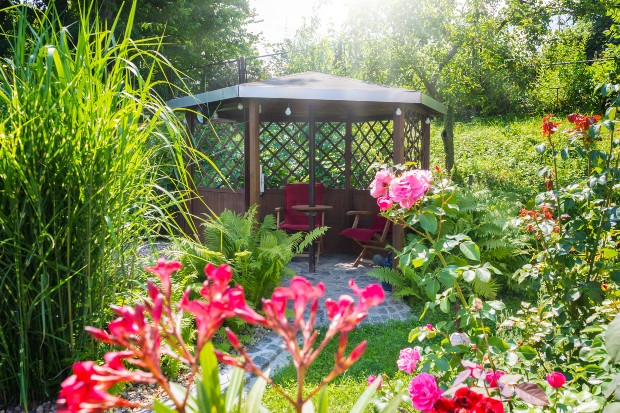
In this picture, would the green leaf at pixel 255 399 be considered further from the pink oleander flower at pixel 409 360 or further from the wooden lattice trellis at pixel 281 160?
the wooden lattice trellis at pixel 281 160

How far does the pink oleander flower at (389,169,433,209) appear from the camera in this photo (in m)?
1.65

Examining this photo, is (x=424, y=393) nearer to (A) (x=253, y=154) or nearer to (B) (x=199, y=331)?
(B) (x=199, y=331)

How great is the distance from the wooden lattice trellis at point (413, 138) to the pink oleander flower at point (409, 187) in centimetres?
509

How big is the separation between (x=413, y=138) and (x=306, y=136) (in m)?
1.71

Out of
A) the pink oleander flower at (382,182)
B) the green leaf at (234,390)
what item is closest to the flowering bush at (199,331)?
the green leaf at (234,390)

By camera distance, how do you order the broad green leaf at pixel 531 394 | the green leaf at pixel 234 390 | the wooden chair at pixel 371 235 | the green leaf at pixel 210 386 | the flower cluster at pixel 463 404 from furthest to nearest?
the wooden chair at pixel 371 235 < the broad green leaf at pixel 531 394 < the flower cluster at pixel 463 404 < the green leaf at pixel 234 390 < the green leaf at pixel 210 386

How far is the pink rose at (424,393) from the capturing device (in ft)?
3.53

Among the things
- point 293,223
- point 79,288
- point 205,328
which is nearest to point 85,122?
point 79,288

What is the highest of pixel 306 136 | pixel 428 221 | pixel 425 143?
pixel 306 136

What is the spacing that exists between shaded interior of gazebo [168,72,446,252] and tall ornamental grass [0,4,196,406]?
3.46 meters

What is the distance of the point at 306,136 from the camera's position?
324 inches

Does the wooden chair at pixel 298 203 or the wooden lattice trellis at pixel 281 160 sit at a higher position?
the wooden lattice trellis at pixel 281 160

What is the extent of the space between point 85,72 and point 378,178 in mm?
1243

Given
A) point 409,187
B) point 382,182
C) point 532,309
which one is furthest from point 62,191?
point 532,309
